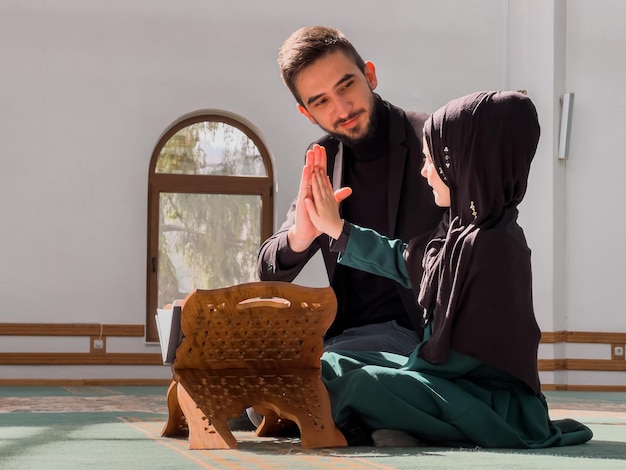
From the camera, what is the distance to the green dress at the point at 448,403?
2545 millimetres

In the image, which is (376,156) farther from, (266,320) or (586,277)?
(586,277)

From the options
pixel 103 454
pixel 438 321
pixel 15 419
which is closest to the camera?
pixel 103 454

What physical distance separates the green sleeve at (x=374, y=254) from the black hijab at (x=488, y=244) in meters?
0.21

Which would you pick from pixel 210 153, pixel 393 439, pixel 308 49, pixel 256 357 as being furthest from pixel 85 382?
pixel 393 439

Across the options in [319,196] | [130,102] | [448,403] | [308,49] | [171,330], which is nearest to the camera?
[448,403]

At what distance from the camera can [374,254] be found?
2771 millimetres

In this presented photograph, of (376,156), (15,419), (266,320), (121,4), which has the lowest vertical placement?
(15,419)

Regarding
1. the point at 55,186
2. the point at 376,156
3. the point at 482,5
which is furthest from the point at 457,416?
the point at 482,5

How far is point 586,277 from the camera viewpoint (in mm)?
8844

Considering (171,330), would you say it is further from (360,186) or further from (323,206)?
(360,186)

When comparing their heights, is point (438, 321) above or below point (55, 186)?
below

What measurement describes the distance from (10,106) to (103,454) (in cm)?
639

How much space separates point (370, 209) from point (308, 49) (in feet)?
1.88

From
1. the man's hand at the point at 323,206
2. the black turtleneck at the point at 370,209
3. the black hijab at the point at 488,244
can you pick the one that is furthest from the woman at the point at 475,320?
the black turtleneck at the point at 370,209
